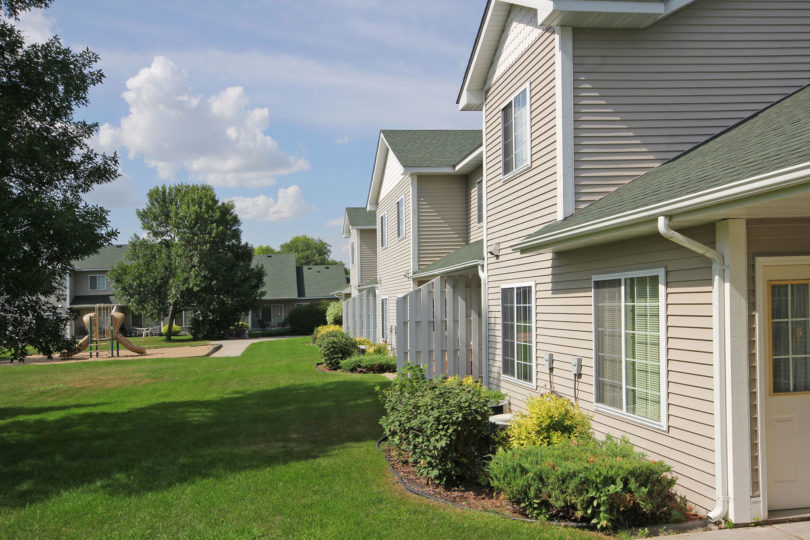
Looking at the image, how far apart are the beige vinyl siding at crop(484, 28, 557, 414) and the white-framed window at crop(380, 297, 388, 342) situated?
39.0ft

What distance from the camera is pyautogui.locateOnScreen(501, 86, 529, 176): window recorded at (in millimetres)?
9602

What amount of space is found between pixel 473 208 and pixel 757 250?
12592 mm

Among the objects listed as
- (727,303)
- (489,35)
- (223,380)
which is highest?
(489,35)

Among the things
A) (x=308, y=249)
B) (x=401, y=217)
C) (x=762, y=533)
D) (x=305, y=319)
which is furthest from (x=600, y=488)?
(x=308, y=249)

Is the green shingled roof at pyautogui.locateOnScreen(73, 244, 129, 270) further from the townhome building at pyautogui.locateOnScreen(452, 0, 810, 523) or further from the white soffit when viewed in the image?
the white soffit

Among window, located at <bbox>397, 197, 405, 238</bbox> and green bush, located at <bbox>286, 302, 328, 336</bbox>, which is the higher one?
window, located at <bbox>397, 197, 405, 238</bbox>

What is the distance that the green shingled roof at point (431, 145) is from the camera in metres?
18.1

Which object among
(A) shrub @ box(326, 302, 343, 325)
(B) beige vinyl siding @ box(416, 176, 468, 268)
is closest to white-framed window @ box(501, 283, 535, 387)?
(B) beige vinyl siding @ box(416, 176, 468, 268)

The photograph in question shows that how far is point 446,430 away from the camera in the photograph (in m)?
7.00

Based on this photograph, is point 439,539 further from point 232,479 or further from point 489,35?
point 489,35

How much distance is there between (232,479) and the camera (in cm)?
757

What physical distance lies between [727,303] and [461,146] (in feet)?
48.2

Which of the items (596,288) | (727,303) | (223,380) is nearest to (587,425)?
(596,288)

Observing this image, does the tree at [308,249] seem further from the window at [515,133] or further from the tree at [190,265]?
the window at [515,133]
